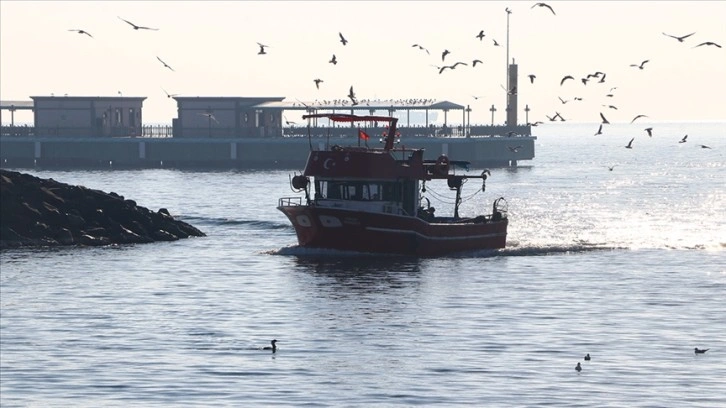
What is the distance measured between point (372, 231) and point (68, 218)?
1862 centimetres

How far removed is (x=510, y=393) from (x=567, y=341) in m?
8.93

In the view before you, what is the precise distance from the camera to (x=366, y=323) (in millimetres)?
52062

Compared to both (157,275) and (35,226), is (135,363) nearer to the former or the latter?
(157,275)

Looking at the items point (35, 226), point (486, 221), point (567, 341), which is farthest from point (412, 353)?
point (35, 226)

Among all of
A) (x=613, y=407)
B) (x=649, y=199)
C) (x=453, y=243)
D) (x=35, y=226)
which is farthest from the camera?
(x=649, y=199)

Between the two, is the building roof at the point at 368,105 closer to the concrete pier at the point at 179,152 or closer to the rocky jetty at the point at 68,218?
the concrete pier at the point at 179,152

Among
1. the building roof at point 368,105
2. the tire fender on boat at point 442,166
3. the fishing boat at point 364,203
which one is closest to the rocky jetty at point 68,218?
the fishing boat at point 364,203

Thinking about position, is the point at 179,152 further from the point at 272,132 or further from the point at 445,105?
the point at 445,105

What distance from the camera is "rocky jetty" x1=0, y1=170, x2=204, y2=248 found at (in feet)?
255

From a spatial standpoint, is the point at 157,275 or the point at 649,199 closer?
the point at 157,275

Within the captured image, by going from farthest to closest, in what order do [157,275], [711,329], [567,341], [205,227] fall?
[205,227] → [157,275] → [711,329] → [567,341]

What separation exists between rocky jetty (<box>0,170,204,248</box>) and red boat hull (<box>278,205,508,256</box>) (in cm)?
1322

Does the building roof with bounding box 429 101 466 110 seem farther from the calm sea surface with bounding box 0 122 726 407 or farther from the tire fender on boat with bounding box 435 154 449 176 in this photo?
the tire fender on boat with bounding box 435 154 449 176

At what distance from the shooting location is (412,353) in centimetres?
4550
